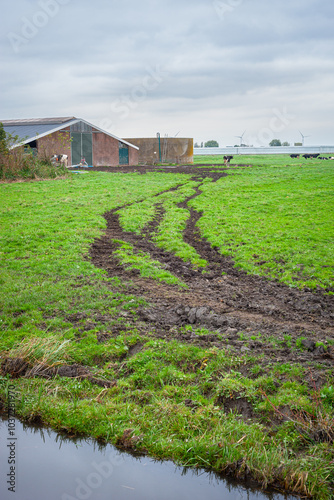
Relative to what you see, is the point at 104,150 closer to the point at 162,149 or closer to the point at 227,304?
the point at 162,149

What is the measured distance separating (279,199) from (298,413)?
19.7 meters

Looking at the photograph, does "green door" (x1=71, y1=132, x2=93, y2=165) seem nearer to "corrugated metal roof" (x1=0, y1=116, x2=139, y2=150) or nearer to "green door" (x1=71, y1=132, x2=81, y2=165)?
"green door" (x1=71, y1=132, x2=81, y2=165)

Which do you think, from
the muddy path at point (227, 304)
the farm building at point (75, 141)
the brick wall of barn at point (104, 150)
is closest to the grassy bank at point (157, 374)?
the muddy path at point (227, 304)

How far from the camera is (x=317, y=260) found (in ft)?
40.0

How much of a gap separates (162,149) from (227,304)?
56.0 meters

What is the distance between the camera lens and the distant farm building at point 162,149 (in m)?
62.3

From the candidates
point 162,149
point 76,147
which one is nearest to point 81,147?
point 76,147

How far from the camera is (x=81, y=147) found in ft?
163

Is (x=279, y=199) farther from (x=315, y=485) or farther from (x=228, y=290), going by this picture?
(x=315, y=485)

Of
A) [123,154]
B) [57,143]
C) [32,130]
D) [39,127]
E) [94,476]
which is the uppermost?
[39,127]

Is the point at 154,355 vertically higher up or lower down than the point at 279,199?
lower down

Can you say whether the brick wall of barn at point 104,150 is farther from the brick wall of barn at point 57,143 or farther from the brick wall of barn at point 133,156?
the brick wall of barn at point 57,143

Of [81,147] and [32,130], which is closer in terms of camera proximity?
[32,130]

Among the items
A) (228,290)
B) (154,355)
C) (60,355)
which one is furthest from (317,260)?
(60,355)
